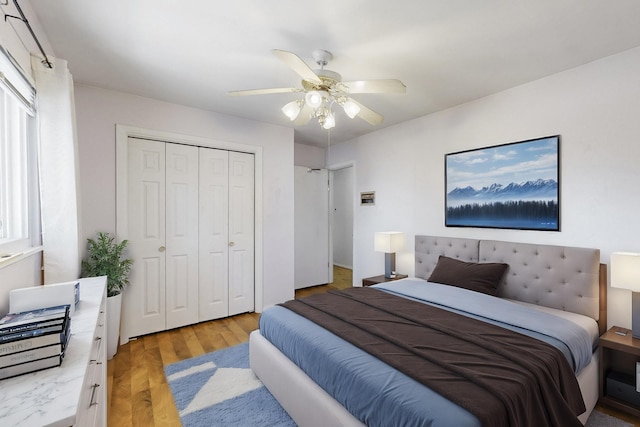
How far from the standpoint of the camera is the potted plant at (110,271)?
103 inches

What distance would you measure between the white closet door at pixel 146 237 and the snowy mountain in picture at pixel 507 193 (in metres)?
3.32

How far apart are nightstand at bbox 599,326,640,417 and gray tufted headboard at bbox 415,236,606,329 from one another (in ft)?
0.85

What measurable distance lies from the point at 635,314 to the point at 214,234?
12.7 feet

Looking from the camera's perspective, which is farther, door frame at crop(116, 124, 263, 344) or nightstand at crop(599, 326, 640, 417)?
door frame at crop(116, 124, 263, 344)

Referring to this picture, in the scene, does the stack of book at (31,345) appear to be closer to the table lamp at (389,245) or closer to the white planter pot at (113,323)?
the white planter pot at (113,323)

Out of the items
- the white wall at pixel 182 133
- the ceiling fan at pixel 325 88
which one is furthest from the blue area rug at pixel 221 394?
the ceiling fan at pixel 325 88

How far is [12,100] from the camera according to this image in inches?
65.7

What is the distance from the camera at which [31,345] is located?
0.96m

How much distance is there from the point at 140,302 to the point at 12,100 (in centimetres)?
218

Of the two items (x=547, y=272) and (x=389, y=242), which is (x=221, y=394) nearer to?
(x=389, y=242)

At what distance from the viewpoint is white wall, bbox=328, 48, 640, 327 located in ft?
7.07

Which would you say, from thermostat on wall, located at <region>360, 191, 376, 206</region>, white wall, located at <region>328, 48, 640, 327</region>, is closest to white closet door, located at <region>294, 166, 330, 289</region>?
thermostat on wall, located at <region>360, 191, 376, 206</region>

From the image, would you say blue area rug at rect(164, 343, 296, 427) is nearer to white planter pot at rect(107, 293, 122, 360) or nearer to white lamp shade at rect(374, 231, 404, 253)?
white planter pot at rect(107, 293, 122, 360)

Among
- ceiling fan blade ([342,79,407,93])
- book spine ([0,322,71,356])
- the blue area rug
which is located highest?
ceiling fan blade ([342,79,407,93])
